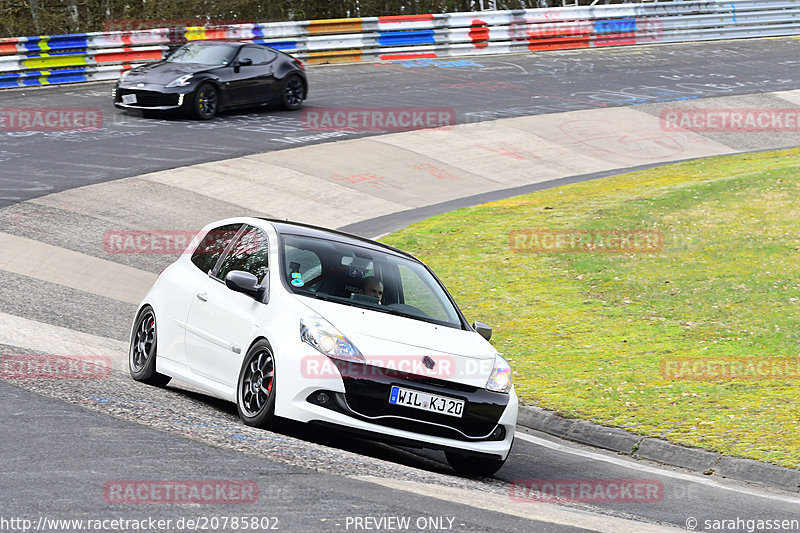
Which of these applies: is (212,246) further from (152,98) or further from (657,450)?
(152,98)

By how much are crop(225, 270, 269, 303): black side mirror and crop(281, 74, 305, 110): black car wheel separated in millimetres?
18015

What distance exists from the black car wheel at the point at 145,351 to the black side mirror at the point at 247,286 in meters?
1.46

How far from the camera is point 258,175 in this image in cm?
2000

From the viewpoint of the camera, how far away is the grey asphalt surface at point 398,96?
1995cm

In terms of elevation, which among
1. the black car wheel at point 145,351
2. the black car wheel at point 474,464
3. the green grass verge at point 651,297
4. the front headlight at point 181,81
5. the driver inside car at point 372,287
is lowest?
the green grass verge at point 651,297

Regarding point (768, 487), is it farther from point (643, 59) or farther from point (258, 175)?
point (643, 59)

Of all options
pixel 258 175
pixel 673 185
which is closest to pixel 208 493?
pixel 258 175

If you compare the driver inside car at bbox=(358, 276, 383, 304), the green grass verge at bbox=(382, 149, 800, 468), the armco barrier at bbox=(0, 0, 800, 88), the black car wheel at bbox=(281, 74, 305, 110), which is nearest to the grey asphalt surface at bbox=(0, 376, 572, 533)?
the driver inside car at bbox=(358, 276, 383, 304)

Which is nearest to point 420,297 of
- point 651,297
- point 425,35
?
point 651,297

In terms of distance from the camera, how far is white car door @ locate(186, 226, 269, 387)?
7.90 meters

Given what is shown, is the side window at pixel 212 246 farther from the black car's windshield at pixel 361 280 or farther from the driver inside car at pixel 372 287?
the driver inside car at pixel 372 287

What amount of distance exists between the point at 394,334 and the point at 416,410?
0.61 metres

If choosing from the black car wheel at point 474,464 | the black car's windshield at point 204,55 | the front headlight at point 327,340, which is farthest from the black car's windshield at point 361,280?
the black car's windshield at point 204,55

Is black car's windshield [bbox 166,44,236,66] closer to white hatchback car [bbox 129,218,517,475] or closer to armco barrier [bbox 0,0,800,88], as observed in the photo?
armco barrier [bbox 0,0,800,88]
